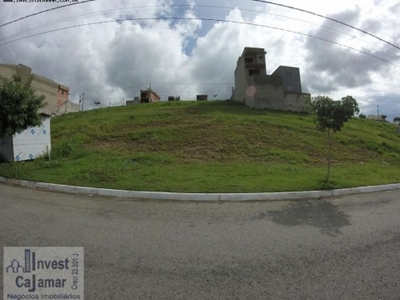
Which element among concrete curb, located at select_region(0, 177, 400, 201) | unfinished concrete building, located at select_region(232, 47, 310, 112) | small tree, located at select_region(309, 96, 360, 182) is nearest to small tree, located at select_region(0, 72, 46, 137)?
concrete curb, located at select_region(0, 177, 400, 201)

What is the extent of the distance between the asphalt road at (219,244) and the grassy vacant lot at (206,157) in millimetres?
1645

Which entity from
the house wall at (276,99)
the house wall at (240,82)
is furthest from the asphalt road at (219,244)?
the house wall at (240,82)

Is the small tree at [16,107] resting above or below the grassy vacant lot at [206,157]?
above

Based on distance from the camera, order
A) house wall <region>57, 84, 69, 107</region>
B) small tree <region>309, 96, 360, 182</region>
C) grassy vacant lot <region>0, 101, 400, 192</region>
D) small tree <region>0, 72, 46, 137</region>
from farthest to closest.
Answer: house wall <region>57, 84, 69, 107</region>
small tree <region>0, 72, 46, 137</region>
grassy vacant lot <region>0, 101, 400, 192</region>
small tree <region>309, 96, 360, 182</region>

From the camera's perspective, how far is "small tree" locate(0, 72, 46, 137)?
864cm

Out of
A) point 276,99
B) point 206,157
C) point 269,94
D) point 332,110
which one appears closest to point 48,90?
point 269,94

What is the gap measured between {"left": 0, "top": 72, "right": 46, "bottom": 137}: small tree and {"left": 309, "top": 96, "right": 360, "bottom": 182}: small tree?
1023 cm

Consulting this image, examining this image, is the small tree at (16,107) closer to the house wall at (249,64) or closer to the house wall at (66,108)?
the house wall at (249,64)

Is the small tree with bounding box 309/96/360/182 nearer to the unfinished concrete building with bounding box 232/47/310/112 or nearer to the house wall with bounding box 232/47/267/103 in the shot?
the unfinished concrete building with bounding box 232/47/310/112

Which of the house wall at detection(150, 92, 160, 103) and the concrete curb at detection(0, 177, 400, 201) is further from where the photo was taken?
the house wall at detection(150, 92, 160, 103)

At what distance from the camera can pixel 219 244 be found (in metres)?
3.75

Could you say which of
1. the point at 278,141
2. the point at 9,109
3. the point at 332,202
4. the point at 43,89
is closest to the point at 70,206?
the point at 9,109

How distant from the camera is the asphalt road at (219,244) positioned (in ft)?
8.84

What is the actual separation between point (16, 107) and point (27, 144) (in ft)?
8.06
